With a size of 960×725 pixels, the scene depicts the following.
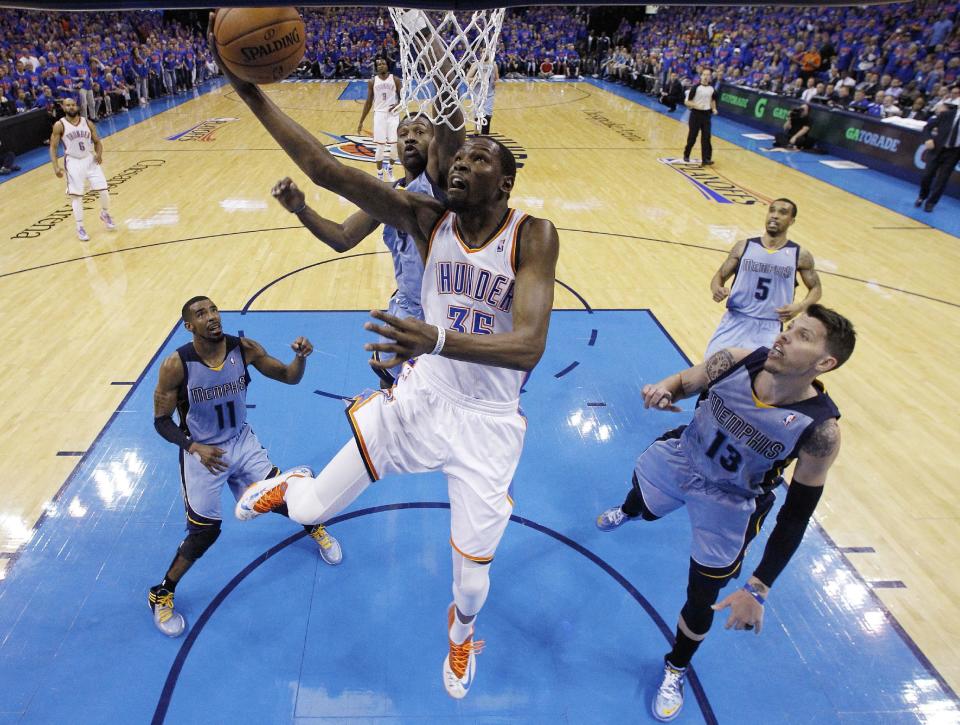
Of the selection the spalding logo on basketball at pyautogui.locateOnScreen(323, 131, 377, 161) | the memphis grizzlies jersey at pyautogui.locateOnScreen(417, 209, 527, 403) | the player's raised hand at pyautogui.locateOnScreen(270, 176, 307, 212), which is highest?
the player's raised hand at pyautogui.locateOnScreen(270, 176, 307, 212)

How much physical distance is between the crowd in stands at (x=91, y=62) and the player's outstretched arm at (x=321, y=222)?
13.3 meters

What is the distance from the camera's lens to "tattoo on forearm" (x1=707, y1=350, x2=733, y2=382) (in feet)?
9.60

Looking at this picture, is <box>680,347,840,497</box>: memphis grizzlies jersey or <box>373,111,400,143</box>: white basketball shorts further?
<box>373,111,400,143</box>: white basketball shorts

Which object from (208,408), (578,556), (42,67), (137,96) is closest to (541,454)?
(578,556)

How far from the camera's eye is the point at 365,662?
3178 mm

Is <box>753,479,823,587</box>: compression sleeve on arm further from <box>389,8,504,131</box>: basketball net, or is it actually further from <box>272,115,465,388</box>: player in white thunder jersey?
<box>389,8,504,131</box>: basketball net

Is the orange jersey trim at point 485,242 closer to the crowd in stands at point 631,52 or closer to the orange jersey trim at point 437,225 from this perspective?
the orange jersey trim at point 437,225

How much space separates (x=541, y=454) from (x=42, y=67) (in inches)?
691

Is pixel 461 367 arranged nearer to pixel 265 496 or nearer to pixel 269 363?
pixel 265 496

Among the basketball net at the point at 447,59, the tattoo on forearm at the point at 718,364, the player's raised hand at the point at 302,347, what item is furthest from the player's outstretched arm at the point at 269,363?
the tattoo on forearm at the point at 718,364

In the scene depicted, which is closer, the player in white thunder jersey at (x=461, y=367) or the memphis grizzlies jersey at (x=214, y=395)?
the player in white thunder jersey at (x=461, y=367)

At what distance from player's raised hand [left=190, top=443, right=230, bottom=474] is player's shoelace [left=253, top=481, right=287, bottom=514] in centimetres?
31

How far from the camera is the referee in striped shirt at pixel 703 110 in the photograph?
12297 millimetres

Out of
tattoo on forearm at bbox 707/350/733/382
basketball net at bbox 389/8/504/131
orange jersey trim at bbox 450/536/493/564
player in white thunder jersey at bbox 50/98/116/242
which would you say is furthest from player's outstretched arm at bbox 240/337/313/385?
player in white thunder jersey at bbox 50/98/116/242
